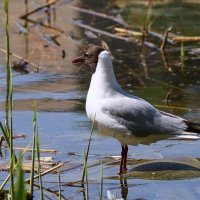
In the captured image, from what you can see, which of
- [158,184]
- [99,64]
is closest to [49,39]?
[99,64]

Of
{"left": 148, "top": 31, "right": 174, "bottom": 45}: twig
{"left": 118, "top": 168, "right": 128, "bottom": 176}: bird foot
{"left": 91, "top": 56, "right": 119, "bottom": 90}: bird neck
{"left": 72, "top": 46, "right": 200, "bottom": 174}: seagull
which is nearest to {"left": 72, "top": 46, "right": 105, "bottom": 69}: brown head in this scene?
{"left": 91, "top": 56, "right": 119, "bottom": 90}: bird neck

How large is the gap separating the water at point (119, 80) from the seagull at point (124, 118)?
187mm

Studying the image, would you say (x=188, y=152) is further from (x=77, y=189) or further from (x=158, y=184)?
(x=77, y=189)

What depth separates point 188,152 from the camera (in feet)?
18.4

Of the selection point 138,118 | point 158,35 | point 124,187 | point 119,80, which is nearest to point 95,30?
point 158,35

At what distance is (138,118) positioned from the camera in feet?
17.0

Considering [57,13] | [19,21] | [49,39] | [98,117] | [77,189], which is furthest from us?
[57,13]

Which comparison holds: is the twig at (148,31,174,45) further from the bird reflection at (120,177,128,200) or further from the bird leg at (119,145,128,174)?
the bird reflection at (120,177,128,200)

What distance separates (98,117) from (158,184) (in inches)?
25.6

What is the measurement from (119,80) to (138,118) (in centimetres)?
308

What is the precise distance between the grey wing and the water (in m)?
0.19

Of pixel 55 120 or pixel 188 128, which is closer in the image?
pixel 188 128

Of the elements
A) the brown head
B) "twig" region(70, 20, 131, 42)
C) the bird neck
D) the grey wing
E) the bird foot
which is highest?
the brown head

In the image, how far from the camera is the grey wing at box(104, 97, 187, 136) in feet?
16.9
